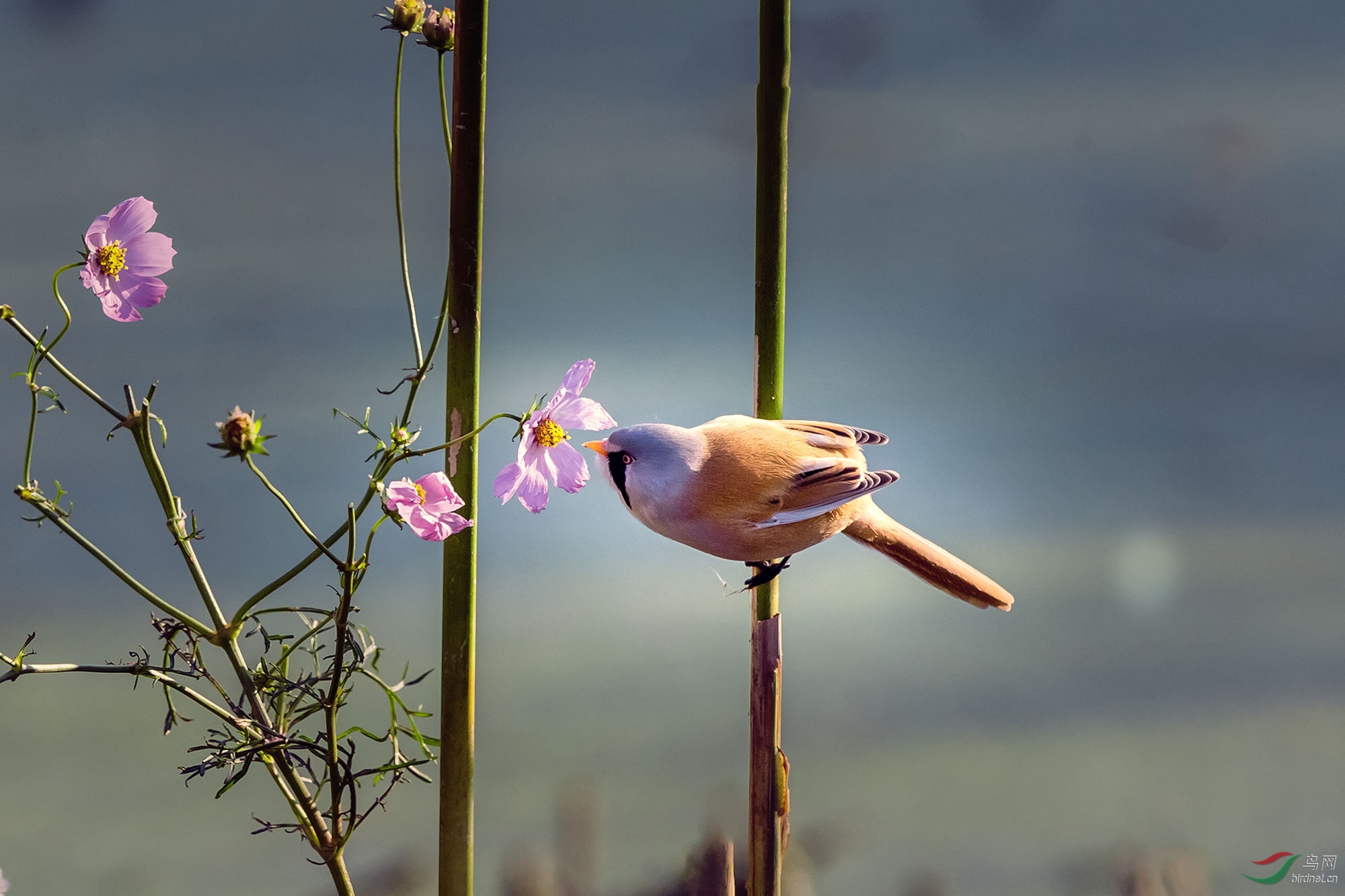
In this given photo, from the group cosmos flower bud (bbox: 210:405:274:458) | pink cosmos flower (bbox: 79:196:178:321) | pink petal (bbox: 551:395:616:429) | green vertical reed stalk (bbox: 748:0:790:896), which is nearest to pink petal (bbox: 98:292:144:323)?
Result: pink cosmos flower (bbox: 79:196:178:321)

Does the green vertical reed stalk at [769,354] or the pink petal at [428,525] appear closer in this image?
the pink petal at [428,525]

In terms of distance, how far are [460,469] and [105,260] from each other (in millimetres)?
258

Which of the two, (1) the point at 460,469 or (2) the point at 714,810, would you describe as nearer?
(1) the point at 460,469

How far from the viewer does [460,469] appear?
0.74 metres

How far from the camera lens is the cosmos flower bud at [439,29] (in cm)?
73

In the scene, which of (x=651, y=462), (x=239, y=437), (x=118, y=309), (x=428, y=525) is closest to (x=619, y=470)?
(x=651, y=462)

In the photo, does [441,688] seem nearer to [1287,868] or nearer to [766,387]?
[766,387]

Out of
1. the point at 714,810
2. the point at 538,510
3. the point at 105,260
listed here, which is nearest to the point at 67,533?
the point at 105,260

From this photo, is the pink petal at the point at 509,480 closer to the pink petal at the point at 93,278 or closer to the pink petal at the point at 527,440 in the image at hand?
the pink petal at the point at 527,440

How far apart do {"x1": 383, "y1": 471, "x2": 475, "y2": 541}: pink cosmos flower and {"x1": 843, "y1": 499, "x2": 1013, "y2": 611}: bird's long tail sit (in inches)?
12.0

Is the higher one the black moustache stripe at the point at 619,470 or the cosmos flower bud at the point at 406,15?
the cosmos flower bud at the point at 406,15

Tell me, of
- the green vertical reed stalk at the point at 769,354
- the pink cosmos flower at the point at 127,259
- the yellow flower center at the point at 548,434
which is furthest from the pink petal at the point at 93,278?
the green vertical reed stalk at the point at 769,354

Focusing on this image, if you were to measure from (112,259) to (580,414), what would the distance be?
1.02ft

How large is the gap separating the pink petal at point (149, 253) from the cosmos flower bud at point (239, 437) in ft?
0.58
